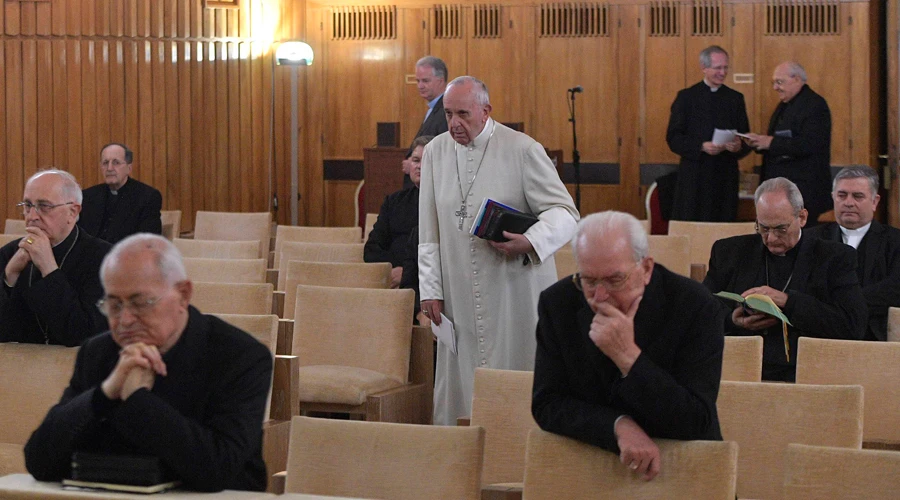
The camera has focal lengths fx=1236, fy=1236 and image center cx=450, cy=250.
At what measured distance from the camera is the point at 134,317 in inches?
108

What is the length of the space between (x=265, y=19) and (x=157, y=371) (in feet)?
30.3

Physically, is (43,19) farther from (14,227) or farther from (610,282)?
(610,282)

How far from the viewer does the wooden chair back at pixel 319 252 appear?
709cm

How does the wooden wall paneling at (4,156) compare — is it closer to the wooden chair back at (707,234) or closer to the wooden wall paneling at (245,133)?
the wooden wall paneling at (245,133)

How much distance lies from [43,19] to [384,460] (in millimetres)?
8395

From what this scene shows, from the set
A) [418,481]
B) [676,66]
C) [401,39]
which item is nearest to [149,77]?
[401,39]

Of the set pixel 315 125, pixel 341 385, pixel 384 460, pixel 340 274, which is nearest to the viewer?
pixel 384 460

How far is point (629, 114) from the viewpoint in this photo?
1117cm

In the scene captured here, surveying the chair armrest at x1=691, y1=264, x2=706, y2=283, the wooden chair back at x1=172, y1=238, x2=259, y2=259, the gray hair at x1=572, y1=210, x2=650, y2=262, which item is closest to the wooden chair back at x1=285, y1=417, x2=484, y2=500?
the gray hair at x1=572, y1=210, x2=650, y2=262

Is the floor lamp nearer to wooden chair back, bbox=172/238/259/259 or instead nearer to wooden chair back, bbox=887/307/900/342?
wooden chair back, bbox=172/238/259/259

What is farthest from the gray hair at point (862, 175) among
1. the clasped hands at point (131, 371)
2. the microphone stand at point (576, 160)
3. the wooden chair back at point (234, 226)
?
the microphone stand at point (576, 160)

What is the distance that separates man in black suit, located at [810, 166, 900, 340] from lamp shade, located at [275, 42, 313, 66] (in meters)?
6.24

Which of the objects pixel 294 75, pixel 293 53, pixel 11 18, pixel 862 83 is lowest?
pixel 862 83

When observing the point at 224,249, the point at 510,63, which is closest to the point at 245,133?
the point at 510,63
